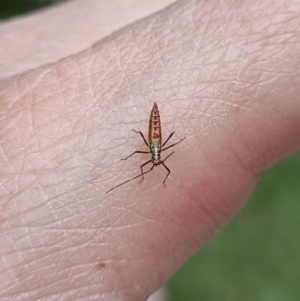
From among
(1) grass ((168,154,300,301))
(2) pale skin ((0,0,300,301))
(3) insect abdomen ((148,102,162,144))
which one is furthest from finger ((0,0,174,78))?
(1) grass ((168,154,300,301))

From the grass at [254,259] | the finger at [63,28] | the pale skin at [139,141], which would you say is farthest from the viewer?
the grass at [254,259]

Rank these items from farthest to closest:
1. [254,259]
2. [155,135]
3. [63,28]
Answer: [254,259] → [63,28] → [155,135]

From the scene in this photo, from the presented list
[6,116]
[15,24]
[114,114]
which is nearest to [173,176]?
[114,114]

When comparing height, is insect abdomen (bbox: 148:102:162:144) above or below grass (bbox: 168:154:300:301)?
above

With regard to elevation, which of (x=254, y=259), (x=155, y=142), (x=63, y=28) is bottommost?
(x=254, y=259)

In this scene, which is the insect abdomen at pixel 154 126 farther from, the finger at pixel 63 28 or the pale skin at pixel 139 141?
the finger at pixel 63 28

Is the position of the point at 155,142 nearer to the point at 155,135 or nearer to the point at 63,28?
the point at 155,135

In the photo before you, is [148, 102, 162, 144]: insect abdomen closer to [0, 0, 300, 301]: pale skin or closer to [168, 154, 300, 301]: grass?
[0, 0, 300, 301]: pale skin

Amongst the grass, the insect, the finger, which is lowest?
the grass

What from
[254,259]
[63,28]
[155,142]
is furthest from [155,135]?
[254,259]

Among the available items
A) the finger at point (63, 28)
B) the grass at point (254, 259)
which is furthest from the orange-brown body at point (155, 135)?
the grass at point (254, 259)
